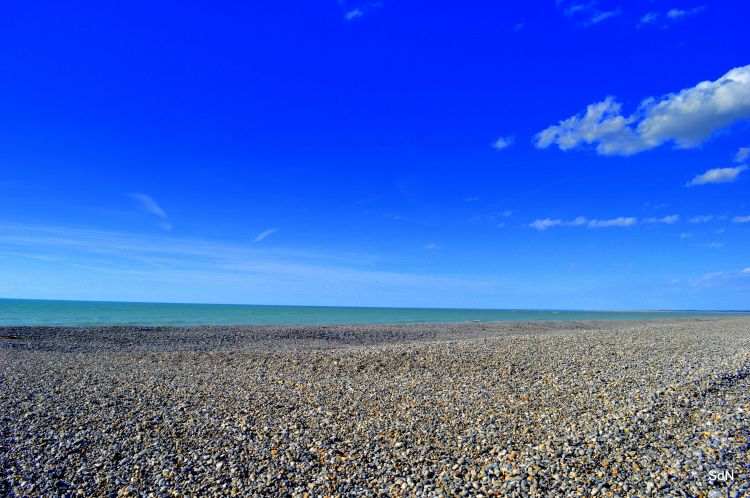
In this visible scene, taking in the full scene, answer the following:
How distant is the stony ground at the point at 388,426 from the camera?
637 centimetres

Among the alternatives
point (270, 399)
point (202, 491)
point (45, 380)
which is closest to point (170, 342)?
point (45, 380)

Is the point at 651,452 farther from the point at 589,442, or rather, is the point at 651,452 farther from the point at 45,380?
the point at 45,380

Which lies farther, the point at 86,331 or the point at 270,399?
the point at 86,331

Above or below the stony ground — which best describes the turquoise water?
above

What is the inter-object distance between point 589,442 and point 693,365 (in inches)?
339

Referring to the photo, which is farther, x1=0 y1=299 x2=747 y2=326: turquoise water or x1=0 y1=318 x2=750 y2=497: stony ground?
x1=0 y1=299 x2=747 y2=326: turquoise water

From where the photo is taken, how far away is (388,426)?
873 cm

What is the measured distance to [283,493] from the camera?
20.4ft

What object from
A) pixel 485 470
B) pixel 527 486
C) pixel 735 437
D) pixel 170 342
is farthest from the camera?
pixel 170 342

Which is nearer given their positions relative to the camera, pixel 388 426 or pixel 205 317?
pixel 388 426

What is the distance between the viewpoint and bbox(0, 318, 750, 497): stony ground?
637 centimetres

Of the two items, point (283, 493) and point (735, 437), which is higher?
point (735, 437)

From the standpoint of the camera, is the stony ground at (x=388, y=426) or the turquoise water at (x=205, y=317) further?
the turquoise water at (x=205, y=317)

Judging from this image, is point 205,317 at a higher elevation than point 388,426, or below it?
higher
